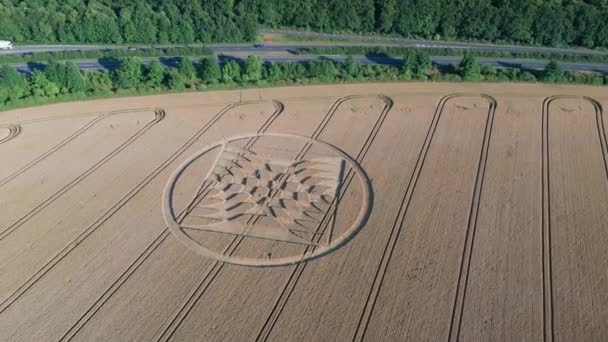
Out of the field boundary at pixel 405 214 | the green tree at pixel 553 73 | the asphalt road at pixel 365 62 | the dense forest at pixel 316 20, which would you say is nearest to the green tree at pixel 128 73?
the asphalt road at pixel 365 62

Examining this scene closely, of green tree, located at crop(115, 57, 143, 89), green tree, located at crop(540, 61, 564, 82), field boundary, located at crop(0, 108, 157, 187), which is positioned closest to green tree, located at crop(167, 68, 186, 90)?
green tree, located at crop(115, 57, 143, 89)

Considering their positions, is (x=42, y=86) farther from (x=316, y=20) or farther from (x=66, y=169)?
(x=316, y=20)

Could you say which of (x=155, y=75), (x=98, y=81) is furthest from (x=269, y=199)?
(x=98, y=81)

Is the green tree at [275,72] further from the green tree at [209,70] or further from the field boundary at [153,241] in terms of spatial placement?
the green tree at [209,70]

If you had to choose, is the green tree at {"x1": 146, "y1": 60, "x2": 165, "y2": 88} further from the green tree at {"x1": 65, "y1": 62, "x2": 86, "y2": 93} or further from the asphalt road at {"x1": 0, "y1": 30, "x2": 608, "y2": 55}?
the asphalt road at {"x1": 0, "y1": 30, "x2": 608, "y2": 55}

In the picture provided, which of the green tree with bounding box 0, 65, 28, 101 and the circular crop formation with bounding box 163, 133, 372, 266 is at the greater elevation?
the green tree with bounding box 0, 65, 28, 101
